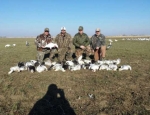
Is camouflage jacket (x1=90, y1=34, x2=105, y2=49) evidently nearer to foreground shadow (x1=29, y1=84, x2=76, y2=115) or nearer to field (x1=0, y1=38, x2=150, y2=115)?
field (x1=0, y1=38, x2=150, y2=115)

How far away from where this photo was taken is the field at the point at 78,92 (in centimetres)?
539

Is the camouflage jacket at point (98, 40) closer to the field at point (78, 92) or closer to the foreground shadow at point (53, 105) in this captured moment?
the field at point (78, 92)

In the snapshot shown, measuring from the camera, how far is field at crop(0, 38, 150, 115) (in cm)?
539

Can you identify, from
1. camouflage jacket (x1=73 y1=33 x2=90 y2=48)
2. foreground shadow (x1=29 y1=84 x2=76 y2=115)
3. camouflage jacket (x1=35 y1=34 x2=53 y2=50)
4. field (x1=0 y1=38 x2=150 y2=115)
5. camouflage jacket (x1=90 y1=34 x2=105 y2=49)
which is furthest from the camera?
camouflage jacket (x1=73 y1=33 x2=90 y2=48)

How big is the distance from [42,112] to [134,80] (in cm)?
430

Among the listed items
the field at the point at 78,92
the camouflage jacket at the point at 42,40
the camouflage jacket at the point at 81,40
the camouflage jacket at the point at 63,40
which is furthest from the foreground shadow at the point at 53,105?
the camouflage jacket at the point at 81,40

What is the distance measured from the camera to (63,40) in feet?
40.1

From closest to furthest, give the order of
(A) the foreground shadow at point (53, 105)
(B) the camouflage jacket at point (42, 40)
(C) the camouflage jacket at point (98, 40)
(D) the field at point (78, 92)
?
(A) the foreground shadow at point (53, 105) < (D) the field at point (78, 92) < (B) the camouflage jacket at point (42, 40) < (C) the camouflage jacket at point (98, 40)

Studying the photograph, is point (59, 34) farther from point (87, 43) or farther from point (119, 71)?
point (119, 71)

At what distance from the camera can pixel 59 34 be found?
12.3 meters

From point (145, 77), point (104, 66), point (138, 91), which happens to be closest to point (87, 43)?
point (104, 66)

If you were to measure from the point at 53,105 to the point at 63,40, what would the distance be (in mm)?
6982

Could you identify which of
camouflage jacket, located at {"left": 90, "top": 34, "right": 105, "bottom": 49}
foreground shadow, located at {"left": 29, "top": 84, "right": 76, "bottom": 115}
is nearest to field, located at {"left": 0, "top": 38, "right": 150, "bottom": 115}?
foreground shadow, located at {"left": 29, "top": 84, "right": 76, "bottom": 115}

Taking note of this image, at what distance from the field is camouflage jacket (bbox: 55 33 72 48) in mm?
3064
